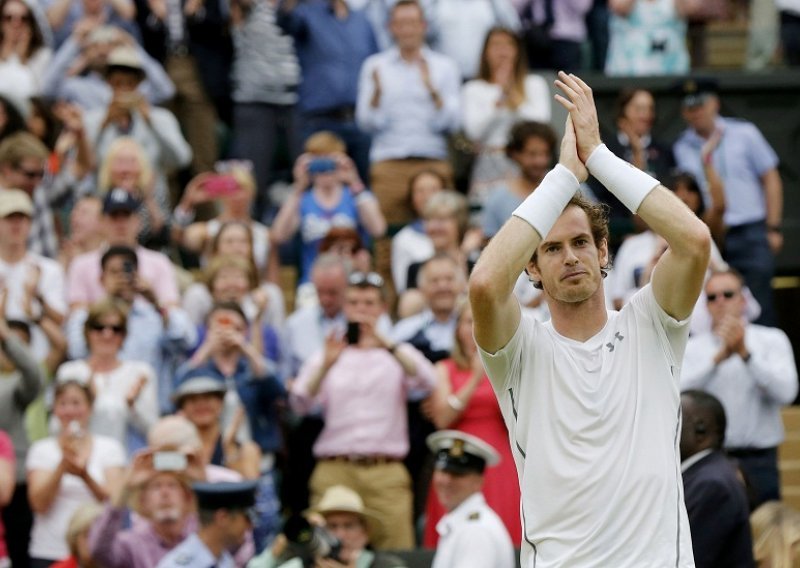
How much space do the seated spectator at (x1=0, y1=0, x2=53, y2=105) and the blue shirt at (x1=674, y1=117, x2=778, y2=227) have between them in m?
4.44

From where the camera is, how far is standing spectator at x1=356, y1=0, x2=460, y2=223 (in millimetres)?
12625

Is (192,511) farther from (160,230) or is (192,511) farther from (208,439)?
(160,230)

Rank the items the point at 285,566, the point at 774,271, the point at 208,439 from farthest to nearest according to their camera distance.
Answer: the point at 774,271
the point at 208,439
the point at 285,566

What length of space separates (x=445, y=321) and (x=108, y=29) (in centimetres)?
358

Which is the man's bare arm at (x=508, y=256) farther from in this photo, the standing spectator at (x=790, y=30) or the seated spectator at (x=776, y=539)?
the standing spectator at (x=790, y=30)

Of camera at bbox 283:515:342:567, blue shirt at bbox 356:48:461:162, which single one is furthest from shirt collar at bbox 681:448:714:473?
blue shirt at bbox 356:48:461:162

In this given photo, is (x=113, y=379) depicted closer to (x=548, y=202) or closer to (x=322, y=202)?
(x=322, y=202)

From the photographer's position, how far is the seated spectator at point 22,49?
12680 mm

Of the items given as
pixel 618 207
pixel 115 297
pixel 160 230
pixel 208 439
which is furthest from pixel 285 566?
pixel 618 207

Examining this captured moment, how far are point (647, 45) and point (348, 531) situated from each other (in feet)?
20.8

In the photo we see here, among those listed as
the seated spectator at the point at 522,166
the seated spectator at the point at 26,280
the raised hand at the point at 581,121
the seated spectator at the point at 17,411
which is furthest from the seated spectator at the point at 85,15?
the raised hand at the point at 581,121

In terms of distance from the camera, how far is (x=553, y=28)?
1415 cm

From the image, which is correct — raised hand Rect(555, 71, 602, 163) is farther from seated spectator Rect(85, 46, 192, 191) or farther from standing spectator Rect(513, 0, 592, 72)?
standing spectator Rect(513, 0, 592, 72)

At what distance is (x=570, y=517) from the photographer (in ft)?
16.3
